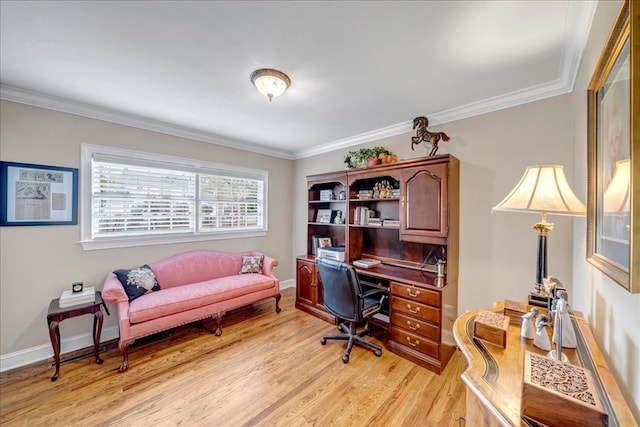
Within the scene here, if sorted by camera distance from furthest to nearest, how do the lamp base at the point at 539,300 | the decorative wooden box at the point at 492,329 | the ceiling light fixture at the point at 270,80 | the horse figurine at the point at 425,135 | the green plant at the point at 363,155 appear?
the green plant at the point at 363,155, the horse figurine at the point at 425,135, the ceiling light fixture at the point at 270,80, the lamp base at the point at 539,300, the decorative wooden box at the point at 492,329

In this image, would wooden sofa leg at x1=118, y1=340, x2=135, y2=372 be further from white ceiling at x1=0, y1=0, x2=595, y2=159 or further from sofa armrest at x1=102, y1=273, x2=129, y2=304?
white ceiling at x1=0, y1=0, x2=595, y2=159

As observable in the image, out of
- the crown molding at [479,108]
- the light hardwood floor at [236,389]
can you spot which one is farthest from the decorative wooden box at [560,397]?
the crown molding at [479,108]

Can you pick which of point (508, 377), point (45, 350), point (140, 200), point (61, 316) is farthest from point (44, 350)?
point (508, 377)

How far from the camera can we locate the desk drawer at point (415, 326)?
7.43 feet

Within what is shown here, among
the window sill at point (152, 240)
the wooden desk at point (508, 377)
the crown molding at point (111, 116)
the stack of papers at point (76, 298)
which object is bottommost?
the stack of papers at point (76, 298)

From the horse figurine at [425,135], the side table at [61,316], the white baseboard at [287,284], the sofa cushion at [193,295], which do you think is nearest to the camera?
the side table at [61,316]

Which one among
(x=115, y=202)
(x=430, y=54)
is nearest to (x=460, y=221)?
(x=430, y=54)

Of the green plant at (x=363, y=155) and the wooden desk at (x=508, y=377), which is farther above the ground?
the green plant at (x=363, y=155)

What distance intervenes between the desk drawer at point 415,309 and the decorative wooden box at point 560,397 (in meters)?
1.59

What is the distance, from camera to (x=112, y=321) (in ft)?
9.08

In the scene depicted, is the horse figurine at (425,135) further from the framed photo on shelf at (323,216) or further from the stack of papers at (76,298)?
the stack of papers at (76,298)

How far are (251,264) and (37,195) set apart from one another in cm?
233

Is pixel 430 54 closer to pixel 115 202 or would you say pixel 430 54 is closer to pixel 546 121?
pixel 546 121

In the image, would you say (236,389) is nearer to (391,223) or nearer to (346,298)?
(346,298)
